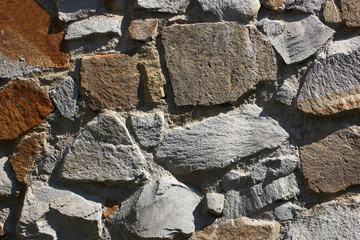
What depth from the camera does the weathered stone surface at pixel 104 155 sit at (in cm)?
139

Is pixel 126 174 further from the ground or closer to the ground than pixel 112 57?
closer to the ground

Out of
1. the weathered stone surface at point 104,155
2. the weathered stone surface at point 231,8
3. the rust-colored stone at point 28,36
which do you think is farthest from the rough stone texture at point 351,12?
the rust-colored stone at point 28,36

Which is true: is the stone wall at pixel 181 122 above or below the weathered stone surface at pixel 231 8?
below

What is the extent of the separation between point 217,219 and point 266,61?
49 cm

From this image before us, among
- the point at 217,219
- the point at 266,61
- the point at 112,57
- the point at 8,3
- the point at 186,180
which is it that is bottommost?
the point at 217,219

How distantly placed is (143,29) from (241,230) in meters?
0.65

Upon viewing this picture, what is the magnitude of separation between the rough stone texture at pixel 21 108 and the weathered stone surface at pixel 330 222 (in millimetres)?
802

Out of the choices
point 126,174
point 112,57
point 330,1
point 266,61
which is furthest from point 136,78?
point 330,1

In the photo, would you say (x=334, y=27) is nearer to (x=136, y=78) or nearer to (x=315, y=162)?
(x=315, y=162)

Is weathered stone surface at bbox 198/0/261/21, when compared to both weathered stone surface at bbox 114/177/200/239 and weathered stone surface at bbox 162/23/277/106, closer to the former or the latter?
weathered stone surface at bbox 162/23/277/106

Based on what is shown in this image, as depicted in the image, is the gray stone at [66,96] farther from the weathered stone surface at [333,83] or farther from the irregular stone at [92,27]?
the weathered stone surface at [333,83]

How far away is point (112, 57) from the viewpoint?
55.8 inches

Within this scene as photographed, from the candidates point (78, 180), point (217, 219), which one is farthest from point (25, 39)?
point (217, 219)

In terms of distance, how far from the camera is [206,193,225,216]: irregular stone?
4.54 ft
